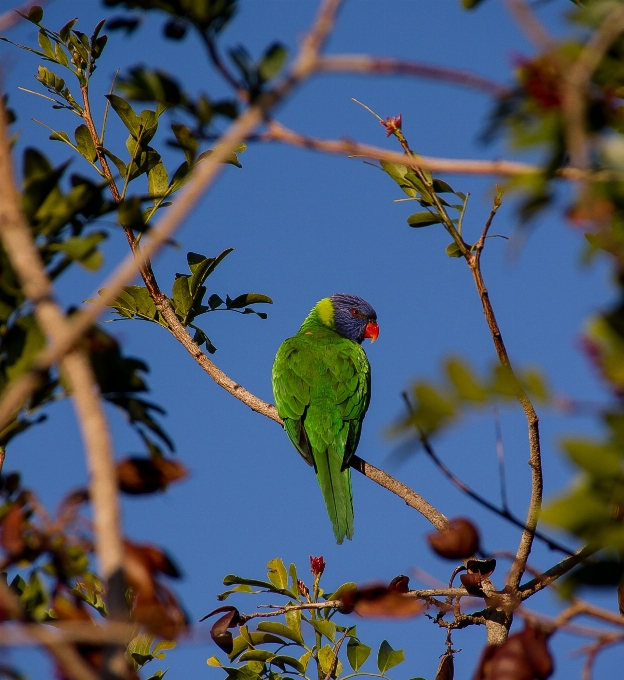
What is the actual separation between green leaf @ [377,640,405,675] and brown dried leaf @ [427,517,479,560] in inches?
66.2

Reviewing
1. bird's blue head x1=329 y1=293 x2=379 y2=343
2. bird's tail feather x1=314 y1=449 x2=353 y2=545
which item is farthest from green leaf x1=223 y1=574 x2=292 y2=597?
bird's blue head x1=329 y1=293 x2=379 y2=343

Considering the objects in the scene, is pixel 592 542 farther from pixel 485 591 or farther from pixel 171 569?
pixel 485 591

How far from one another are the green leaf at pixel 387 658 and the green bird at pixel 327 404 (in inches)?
57.7

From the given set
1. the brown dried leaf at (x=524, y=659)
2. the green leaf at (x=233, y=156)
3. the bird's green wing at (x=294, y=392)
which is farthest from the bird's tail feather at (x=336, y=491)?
the brown dried leaf at (x=524, y=659)

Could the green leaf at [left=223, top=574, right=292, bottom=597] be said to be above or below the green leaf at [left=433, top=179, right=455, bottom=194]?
below

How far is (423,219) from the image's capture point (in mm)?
2779

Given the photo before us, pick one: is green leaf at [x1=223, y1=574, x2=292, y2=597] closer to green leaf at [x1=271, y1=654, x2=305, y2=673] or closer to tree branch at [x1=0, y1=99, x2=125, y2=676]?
green leaf at [x1=271, y1=654, x2=305, y2=673]

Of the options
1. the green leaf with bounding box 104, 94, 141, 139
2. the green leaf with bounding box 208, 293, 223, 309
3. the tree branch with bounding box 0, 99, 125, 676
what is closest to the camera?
the tree branch with bounding box 0, 99, 125, 676

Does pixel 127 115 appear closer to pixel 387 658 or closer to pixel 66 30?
pixel 66 30

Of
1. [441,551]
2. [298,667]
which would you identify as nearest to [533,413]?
[441,551]

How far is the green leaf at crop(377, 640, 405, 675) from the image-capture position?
9.69 feet

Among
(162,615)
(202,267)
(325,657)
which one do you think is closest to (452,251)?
(202,267)

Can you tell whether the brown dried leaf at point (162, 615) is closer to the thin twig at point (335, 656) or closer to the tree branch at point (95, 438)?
the tree branch at point (95, 438)

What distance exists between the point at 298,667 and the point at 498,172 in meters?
2.39
